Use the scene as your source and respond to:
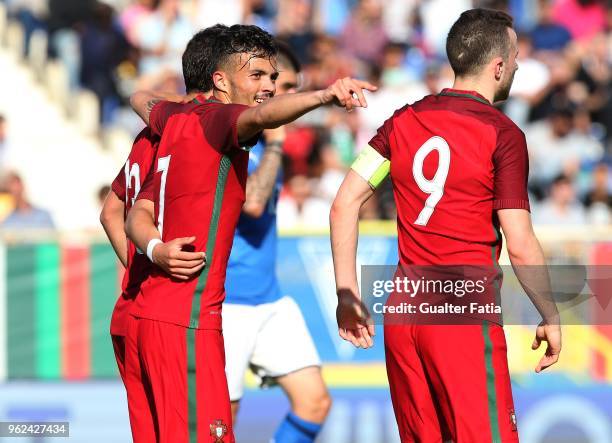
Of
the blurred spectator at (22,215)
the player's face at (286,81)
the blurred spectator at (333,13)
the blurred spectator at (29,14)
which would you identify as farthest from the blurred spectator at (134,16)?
the player's face at (286,81)

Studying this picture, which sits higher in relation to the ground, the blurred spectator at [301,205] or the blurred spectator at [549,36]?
the blurred spectator at [549,36]

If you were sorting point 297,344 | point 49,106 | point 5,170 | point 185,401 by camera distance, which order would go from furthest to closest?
1. point 49,106
2. point 5,170
3. point 297,344
4. point 185,401

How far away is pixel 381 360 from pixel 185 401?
5.25 meters

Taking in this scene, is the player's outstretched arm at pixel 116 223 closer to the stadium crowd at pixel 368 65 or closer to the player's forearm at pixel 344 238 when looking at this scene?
the player's forearm at pixel 344 238

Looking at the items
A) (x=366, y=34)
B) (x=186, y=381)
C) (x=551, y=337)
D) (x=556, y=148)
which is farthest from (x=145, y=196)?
(x=366, y=34)

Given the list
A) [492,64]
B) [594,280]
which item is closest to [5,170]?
[594,280]

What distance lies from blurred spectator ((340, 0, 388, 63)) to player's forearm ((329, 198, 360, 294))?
384 inches

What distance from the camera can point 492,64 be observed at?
4.99 metres

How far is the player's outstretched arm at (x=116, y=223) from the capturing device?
5570 millimetres

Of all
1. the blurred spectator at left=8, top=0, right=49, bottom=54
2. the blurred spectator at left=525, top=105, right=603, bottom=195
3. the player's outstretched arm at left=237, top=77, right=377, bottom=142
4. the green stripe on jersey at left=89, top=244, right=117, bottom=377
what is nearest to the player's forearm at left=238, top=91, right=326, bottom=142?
the player's outstretched arm at left=237, top=77, right=377, bottom=142

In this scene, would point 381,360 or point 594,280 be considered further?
point 381,360

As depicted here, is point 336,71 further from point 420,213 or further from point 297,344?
point 420,213

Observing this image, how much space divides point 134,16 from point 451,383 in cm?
1171

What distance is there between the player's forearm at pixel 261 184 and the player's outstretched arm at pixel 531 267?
7.49ft
